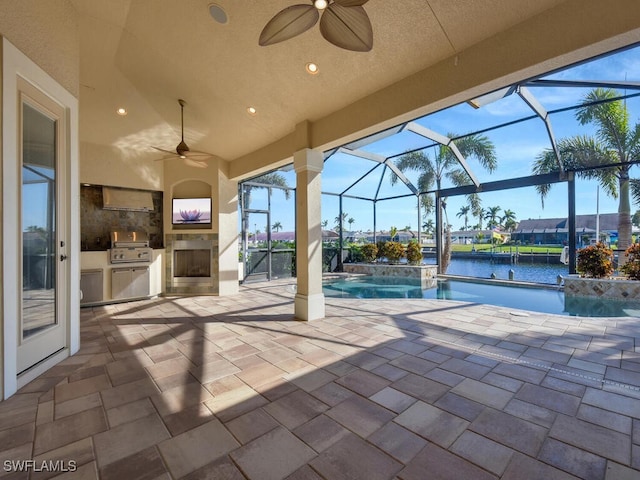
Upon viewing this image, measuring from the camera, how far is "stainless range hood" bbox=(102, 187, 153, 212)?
5625 millimetres

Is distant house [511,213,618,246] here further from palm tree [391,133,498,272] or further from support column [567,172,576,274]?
palm tree [391,133,498,272]

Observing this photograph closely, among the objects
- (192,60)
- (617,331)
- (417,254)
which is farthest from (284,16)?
(417,254)

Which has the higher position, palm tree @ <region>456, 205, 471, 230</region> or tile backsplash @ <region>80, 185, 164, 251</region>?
palm tree @ <region>456, 205, 471, 230</region>

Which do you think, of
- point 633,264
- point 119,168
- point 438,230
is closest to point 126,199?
point 119,168

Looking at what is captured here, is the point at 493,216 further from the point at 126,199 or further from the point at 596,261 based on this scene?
the point at 126,199

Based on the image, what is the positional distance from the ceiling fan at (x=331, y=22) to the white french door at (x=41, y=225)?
217 centimetres

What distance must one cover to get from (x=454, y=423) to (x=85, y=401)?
101 inches

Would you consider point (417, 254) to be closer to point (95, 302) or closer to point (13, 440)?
point (95, 302)

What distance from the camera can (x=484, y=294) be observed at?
6.88 m

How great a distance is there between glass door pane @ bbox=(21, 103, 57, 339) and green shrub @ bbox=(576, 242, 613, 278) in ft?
29.3

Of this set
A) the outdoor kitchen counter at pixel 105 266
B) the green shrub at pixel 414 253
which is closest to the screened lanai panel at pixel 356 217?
the green shrub at pixel 414 253

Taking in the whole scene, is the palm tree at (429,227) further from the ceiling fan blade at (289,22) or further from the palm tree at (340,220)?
the ceiling fan blade at (289,22)

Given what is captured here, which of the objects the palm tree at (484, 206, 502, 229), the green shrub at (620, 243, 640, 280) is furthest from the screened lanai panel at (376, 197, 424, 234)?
the palm tree at (484, 206, 502, 229)
